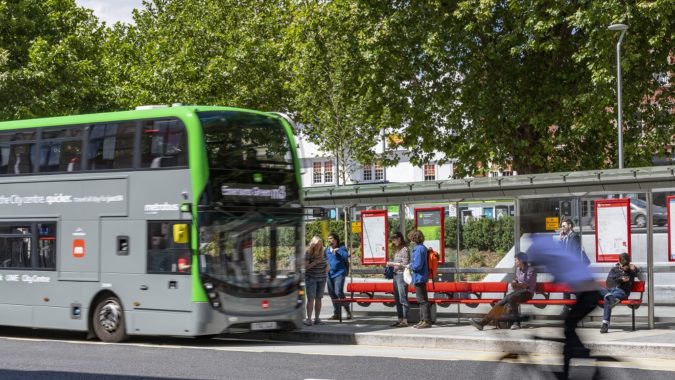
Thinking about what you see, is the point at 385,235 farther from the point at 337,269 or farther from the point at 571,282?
the point at 571,282

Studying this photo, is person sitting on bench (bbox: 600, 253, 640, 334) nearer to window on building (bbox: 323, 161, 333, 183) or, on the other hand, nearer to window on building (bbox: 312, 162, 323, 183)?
window on building (bbox: 323, 161, 333, 183)

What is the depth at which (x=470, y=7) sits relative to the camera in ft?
108

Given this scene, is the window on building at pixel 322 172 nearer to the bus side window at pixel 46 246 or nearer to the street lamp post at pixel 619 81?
the street lamp post at pixel 619 81

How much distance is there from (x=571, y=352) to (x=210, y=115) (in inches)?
348

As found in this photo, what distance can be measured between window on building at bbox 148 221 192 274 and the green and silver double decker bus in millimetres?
24

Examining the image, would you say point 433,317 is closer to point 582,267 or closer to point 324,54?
point 582,267

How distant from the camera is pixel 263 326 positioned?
54.5 feet

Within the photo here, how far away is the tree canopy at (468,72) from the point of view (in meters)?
32.1

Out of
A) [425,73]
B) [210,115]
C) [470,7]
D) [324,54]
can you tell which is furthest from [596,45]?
[210,115]

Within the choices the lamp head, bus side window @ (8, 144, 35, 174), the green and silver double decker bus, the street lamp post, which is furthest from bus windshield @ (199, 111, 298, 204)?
the street lamp post

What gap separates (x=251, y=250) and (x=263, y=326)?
1.20m

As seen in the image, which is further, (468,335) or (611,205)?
(611,205)

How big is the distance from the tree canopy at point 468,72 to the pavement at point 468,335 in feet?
49.2

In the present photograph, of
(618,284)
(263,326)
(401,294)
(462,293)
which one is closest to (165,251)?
(263,326)
